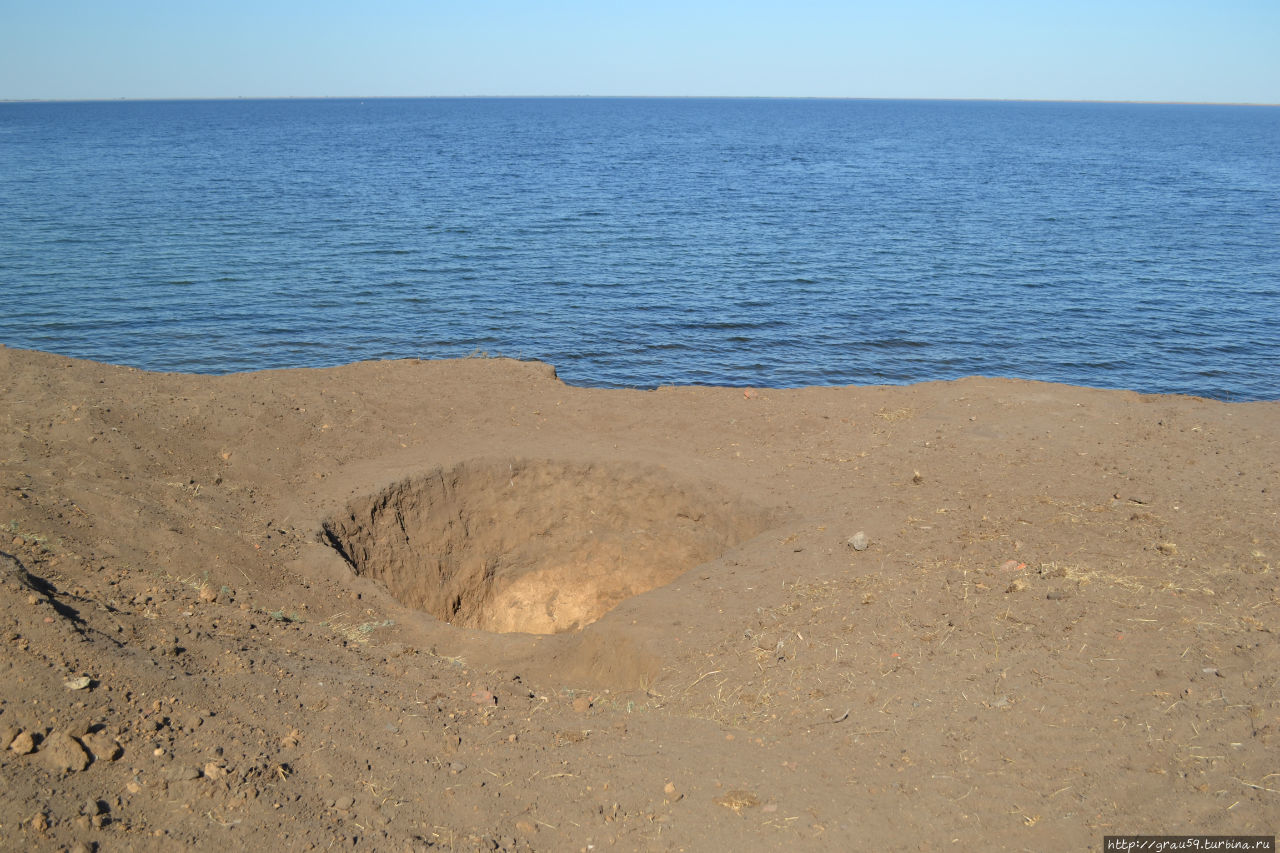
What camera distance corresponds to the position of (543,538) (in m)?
11.4

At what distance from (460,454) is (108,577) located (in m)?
4.75

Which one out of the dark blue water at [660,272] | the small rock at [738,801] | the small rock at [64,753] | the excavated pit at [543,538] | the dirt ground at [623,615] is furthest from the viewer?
the dark blue water at [660,272]

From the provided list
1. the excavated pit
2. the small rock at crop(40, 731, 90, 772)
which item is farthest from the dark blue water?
the small rock at crop(40, 731, 90, 772)

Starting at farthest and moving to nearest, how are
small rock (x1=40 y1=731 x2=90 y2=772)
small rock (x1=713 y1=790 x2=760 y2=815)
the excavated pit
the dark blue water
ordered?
the dark blue water < the excavated pit < small rock (x1=713 y1=790 x2=760 y2=815) < small rock (x1=40 y1=731 x2=90 y2=772)

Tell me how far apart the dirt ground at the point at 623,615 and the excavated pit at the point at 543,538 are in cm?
4

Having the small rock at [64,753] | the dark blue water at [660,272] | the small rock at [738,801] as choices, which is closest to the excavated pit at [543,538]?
the small rock at [738,801]

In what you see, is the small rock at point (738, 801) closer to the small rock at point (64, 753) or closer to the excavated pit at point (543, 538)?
the small rock at point (64, 753)

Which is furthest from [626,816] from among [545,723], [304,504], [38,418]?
[38,418]

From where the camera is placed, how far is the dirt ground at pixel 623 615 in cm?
531

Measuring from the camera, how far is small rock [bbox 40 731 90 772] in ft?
15.8

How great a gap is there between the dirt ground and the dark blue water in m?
7.25

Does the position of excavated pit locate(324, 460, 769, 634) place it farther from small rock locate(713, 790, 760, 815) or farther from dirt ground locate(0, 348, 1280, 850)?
small rock locate(713, 790, 760, 815)

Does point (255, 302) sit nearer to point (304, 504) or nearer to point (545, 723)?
point (304, 504)

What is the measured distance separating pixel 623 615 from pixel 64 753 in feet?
15.6
